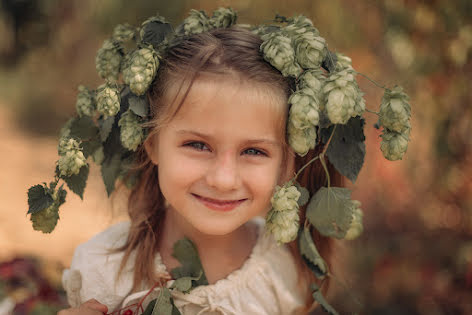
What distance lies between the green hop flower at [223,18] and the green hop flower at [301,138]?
46 cm

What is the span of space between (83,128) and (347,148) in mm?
888

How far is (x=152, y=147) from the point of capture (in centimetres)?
165

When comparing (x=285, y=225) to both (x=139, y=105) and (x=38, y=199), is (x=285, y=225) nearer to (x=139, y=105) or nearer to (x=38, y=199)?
(x=139, y=105)

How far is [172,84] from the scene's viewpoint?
1501mm

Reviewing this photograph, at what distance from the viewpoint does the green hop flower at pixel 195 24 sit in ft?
5.13

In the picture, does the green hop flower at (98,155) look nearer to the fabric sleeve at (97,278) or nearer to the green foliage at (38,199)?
the green foliage at (38,199)

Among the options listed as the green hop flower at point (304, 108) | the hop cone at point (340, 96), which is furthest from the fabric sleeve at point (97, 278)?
the hop cone at point (340, 96)

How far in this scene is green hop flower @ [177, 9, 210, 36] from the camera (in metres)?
1.56

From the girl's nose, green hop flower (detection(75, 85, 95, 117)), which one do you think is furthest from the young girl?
green hop flower (detection(75, 85, 95, 117))

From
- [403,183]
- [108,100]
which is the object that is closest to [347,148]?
[108,100]

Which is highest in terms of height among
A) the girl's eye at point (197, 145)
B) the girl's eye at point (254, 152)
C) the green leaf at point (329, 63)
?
the green leaf at point (329, 63)

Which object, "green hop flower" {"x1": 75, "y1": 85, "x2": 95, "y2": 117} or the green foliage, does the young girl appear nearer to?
"green hop flower" {"x1": 75, "y1": 85, "x2": 95, "y2": 117}

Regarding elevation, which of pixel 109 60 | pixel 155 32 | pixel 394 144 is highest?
pixel 155 32

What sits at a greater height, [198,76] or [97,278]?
[198,76]
